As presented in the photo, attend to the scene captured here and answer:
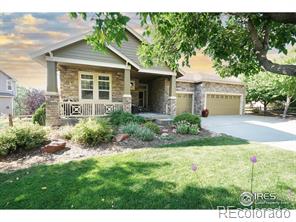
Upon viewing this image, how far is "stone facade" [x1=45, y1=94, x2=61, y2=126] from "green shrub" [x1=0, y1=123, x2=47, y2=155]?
241cm

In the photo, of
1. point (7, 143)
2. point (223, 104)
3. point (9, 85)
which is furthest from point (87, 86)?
point (9, 85)

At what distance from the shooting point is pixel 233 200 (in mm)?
2957

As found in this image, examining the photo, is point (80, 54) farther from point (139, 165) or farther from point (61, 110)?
point (139, 165)

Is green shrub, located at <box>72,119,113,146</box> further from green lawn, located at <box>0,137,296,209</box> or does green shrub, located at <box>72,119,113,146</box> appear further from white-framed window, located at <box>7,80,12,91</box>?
white-framed window, located at <box>7,80,12,91</box>

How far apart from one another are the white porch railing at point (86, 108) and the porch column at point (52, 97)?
53 cm

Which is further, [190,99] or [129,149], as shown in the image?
[190,99]

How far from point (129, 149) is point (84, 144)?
1.51m

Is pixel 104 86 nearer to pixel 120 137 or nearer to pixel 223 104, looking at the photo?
pixel 120 137

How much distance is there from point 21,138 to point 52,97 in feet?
10.3

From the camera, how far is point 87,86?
442 inches

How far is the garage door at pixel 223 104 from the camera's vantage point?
16939 mm

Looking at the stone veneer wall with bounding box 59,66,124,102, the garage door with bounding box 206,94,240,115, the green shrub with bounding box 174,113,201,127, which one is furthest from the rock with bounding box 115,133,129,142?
the garage door with bounding box 206,94,240,115
